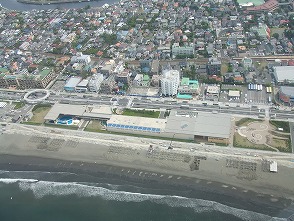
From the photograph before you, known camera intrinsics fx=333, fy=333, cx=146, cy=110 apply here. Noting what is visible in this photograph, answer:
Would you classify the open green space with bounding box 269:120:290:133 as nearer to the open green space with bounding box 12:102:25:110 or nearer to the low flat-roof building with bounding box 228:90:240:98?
the low flat-roof building with bounding box 228:90:240:98

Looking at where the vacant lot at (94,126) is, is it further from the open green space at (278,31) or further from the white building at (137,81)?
the open green space at (278,31)

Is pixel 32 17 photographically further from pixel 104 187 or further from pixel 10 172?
pixel 104 187

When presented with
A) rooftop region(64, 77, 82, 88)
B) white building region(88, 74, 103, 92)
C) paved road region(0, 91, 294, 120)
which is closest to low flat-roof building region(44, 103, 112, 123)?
paved road region(0, 91, 294, 120)

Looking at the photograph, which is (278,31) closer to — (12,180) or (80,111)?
(80,111)

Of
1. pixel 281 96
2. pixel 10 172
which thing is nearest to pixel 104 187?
pixel 10 172

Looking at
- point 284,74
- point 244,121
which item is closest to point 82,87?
point 244,121
